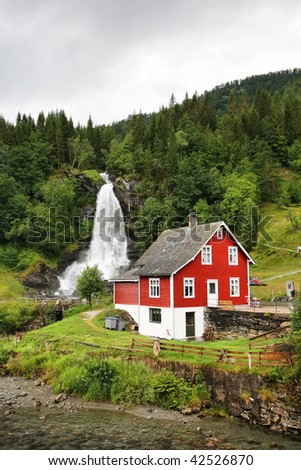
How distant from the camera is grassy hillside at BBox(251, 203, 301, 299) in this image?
52.7m

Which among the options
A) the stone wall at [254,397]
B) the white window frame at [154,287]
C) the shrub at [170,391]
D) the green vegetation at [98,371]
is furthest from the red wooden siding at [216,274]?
the stone wall at [254,397]

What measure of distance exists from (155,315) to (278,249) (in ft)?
106

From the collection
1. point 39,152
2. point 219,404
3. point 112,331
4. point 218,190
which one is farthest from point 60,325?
point 39,152

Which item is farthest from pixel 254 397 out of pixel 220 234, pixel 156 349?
pixel 220 234

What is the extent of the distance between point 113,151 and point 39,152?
15499 millimetres

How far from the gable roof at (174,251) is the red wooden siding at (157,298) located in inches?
25.4

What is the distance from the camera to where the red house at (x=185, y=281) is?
3497 cm

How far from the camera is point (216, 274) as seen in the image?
37.8 meters

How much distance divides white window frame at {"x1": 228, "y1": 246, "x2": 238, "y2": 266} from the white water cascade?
2460 cm

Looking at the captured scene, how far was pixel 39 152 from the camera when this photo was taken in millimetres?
82438

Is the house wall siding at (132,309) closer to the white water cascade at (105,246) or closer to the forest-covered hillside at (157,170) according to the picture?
the white water cascade at (105,246)

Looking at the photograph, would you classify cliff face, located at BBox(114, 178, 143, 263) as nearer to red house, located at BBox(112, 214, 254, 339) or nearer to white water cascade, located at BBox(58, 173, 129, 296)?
white water cascade, located at BBox(58, 173, 129, 296)

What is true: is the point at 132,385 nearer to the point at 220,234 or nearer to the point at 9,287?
the point at 220,234

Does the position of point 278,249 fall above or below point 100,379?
above
